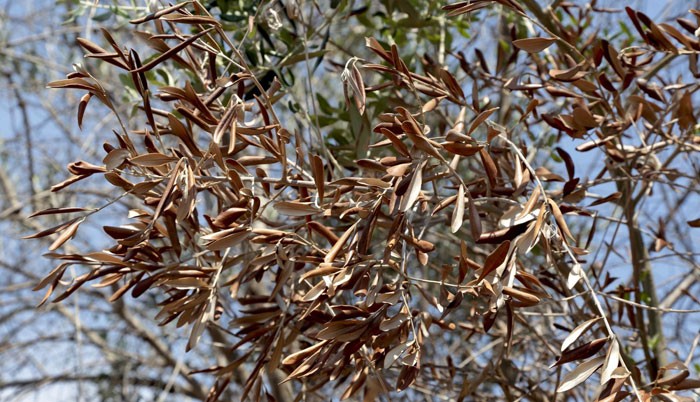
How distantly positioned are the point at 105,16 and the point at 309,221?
2.57 feet

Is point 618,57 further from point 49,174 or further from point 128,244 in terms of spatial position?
point 49,174

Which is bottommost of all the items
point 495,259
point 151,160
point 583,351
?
point 583,351

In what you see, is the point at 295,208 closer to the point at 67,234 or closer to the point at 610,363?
the point at 67,234

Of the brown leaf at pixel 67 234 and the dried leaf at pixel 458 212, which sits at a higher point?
the dried leaf at pixel 458 212

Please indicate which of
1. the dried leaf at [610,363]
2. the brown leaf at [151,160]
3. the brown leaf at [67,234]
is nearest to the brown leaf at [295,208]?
the brown leaf at [151,160]

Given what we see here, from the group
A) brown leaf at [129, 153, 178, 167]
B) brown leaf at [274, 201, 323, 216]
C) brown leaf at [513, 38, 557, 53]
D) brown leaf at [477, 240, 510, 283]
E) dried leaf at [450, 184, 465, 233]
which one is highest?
brown leaf at [513, 38, 557, 53]

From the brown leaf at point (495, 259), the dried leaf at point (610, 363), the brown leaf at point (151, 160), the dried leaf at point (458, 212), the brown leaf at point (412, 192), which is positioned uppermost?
the brown leaf at point (151, 160)

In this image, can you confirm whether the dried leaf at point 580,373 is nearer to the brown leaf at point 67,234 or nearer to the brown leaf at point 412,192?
the brown leaf at point 412,192

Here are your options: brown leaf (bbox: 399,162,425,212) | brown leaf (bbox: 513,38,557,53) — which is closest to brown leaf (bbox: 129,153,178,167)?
brown leaf (bbox: 399,162,425,212)

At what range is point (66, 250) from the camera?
2.60 m

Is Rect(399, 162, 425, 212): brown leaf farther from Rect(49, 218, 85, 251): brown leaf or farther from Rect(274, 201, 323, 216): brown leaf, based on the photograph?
Rect(49, 218, 85, 251): brown leaf

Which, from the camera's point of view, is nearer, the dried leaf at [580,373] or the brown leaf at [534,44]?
the dried leaf at [580,373]

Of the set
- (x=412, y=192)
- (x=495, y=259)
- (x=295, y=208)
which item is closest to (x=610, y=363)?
(x=495, y=259)

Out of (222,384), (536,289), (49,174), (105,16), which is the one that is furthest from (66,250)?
(536,289)
